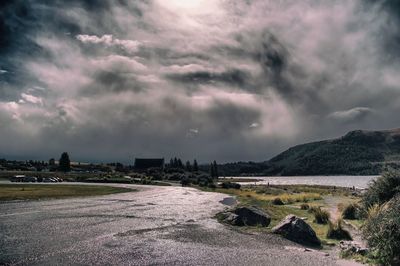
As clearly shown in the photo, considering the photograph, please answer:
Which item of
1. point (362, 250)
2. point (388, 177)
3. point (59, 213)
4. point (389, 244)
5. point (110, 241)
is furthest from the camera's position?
point (59, 213)

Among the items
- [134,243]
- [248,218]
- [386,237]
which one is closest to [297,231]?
[248,218]

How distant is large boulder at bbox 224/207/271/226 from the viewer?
115ft

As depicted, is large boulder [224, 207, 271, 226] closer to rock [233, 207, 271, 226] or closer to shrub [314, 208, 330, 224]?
rock [233, 207, 271, 226]

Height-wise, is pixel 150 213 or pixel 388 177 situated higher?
pixel 388 177

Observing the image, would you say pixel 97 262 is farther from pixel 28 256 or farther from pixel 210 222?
pixel 210 222

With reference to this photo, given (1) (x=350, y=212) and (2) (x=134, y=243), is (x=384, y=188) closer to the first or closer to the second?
(1) (x=350, y=212)

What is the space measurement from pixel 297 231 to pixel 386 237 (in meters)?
8.94

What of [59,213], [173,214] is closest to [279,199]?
[173,214]

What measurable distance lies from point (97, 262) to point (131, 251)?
3.25 m

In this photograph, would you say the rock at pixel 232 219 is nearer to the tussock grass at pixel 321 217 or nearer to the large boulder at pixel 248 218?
the large boulder at pixel 248 218

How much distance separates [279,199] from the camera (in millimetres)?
61625

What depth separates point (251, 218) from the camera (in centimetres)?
3566

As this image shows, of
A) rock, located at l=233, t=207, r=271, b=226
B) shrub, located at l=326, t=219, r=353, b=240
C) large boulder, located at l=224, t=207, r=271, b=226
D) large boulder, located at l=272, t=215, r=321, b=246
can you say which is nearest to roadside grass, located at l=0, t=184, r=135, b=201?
large boulder, located at l=224, t=207, r=271, b=226

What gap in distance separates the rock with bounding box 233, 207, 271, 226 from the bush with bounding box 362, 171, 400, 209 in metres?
9.40
